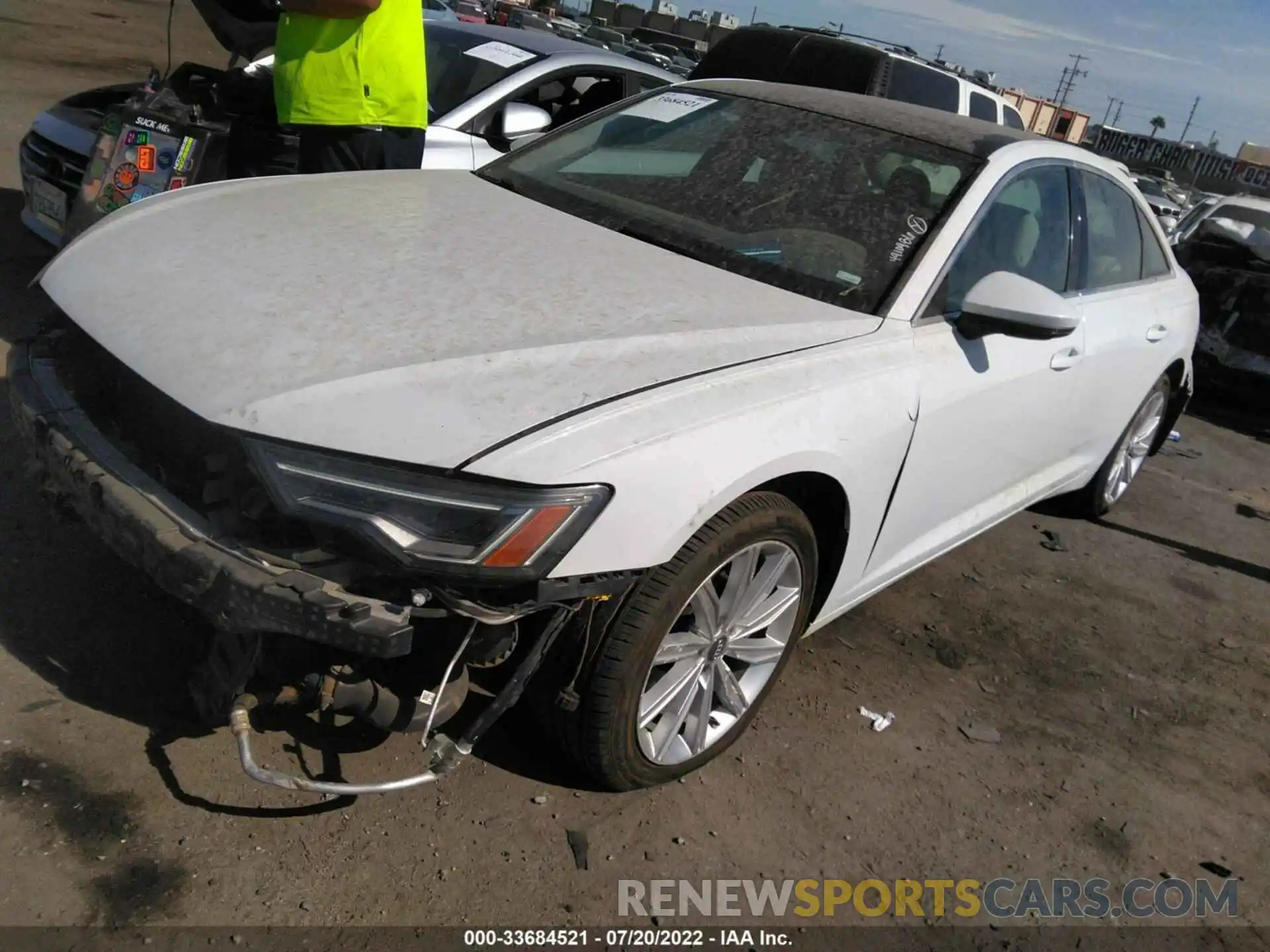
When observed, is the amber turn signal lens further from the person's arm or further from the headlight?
the person's arm

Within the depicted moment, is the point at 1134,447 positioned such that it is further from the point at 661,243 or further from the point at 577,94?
the point at 577,94

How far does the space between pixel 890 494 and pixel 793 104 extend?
5.05 feet

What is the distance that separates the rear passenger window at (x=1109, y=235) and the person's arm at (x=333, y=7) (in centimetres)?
272

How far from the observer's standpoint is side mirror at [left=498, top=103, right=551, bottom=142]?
14.5 feet

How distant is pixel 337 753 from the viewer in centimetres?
259

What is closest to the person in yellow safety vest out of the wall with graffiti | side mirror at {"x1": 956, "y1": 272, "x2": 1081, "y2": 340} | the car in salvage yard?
the car in salvage yard

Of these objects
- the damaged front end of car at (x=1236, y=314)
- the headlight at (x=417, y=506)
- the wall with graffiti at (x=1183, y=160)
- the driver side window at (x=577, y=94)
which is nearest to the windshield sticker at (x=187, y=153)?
the driver side window at (x=577, y=94)

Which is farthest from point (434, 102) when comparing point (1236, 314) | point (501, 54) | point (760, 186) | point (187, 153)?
point (1236, 314)

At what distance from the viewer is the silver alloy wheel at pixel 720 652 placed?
2535 mm

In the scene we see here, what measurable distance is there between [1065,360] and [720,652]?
5.85ft

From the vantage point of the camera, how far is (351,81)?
4.07 meters

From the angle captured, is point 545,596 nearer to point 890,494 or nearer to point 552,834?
point 552,834

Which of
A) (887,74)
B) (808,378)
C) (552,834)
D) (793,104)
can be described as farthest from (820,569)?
(887,74)

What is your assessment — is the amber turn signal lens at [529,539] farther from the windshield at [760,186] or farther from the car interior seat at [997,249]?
the car interior seat at [997,249]
